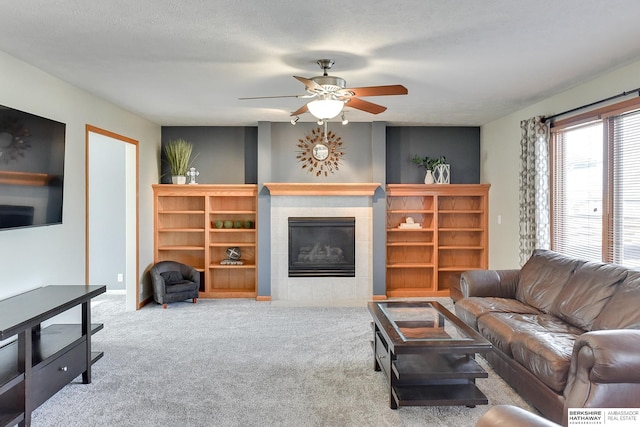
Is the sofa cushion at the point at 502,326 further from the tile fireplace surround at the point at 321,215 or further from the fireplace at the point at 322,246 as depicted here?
the fireplace at the point at 322,246

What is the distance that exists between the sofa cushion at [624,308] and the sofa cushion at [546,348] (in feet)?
0.70

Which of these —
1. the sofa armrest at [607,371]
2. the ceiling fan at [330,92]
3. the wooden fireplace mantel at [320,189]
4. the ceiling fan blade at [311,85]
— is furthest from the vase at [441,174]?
the sofa armrest at [607,371]

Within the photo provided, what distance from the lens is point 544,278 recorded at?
150 inches

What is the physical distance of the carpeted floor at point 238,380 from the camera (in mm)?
2701

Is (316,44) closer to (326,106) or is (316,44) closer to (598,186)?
(326,106)

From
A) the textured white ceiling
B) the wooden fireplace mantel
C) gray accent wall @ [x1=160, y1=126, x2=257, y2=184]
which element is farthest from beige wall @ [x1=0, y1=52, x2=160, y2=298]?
the wooden fireplace mantel

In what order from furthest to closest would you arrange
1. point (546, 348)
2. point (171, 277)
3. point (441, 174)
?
point (441, 174) → point (171, 277) → point (546, 348)

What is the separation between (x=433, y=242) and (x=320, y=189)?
75.2 inches

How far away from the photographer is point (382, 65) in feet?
11.3

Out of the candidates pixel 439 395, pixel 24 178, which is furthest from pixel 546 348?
pixel 24 178

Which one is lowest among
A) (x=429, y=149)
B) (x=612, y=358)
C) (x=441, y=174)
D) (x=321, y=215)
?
(x=612, y=358)

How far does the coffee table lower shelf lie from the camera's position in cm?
266

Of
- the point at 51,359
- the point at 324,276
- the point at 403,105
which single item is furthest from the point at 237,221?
the point at 51,359

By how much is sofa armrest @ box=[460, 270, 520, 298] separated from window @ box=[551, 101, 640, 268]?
0.73 meters
